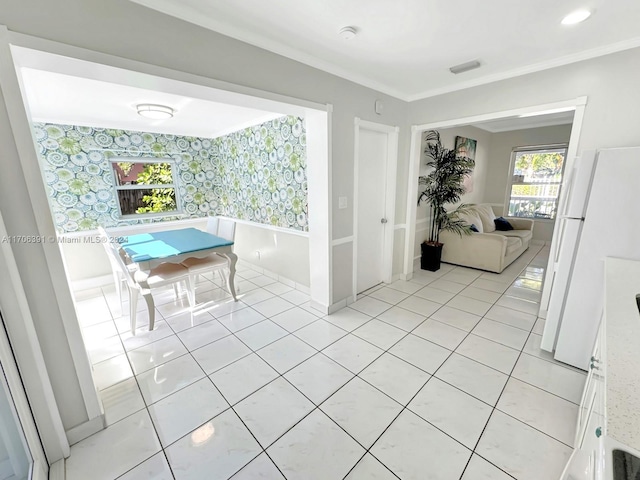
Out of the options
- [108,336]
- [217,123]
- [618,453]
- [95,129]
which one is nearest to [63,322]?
[108,336]

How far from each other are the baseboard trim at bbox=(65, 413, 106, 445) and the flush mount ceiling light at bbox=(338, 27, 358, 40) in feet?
9.98

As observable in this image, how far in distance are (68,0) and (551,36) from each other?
10.3ft

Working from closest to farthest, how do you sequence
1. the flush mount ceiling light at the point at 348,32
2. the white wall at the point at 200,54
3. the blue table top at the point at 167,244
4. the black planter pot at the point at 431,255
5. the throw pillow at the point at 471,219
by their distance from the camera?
the white wall at the point at 200,54 → the flush mount ceiling light at the point at 348,32 → the blue table top at the point at 167,244 → the black planter pot at the point at 431,255 → the throw pillow at the point at 471,219

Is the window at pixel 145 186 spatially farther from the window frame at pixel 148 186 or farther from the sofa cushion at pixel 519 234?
the sofa cushion at pixel 519 234

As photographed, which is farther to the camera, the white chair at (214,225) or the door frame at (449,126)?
the white chair at (214,225)

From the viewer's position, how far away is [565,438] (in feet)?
5.01

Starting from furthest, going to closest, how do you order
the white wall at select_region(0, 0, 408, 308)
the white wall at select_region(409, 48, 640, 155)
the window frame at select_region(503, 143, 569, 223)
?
Answer: the window frame at select_region(503, 143, 569, 223) < the white wall at select_region(409, 48, 640, 155) < the white wall at select_region(0, 0, 408, 308)

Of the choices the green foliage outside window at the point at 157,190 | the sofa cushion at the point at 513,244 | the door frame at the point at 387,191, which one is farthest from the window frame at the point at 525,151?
the green foliage outside window at the point at 157,190

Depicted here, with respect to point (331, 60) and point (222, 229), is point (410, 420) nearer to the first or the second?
point (331, 60)

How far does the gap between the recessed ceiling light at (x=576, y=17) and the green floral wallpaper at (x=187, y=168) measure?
2.38 meters

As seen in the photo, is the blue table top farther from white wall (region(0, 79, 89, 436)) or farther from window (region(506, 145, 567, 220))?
window (region(506, 145, 567, 220))

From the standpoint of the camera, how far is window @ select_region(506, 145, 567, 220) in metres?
5.48

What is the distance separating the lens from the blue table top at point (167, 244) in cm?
276

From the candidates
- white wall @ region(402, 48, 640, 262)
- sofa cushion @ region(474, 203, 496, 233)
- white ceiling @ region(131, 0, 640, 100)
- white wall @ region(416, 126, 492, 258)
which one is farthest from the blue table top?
sofa cushion @ region(474, 203, 496, 233)
